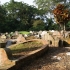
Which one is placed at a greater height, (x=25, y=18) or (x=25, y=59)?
(x=25, y=18)

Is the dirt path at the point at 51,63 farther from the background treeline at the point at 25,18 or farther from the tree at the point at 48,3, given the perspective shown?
the tree at the point at 48,3

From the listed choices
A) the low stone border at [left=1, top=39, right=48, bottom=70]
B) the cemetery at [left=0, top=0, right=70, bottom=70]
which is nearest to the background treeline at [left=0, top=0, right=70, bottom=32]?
the cemetery at [left=0, top=0, right=70, bottom=70]

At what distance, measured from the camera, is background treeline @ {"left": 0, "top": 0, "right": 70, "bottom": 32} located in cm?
4388

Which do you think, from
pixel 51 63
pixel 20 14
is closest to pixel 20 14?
pixel 20 14

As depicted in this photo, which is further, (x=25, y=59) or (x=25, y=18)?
(x=25, y=18)

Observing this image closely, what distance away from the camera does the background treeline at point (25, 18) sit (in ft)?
144

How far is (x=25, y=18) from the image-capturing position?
4759cm

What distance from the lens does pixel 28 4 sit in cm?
5116

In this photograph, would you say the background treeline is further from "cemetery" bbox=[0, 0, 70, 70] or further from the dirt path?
the dirt path

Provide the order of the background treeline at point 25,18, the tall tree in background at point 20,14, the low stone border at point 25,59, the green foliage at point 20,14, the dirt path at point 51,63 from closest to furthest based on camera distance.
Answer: the low stone border at point 25,59 → the dirt path at point 51,63 → the background treeline at point 25,18 → the green foliage at point 20,14 → the tall tree in background at point 20,14

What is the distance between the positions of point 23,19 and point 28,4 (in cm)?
539

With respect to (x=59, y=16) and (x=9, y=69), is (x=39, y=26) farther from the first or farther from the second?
(x=9, y=69)

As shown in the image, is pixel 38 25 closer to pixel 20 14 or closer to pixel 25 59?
pixel 20 14

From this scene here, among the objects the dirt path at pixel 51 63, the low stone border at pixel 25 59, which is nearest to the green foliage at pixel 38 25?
the low stone border at pixel 25 59
